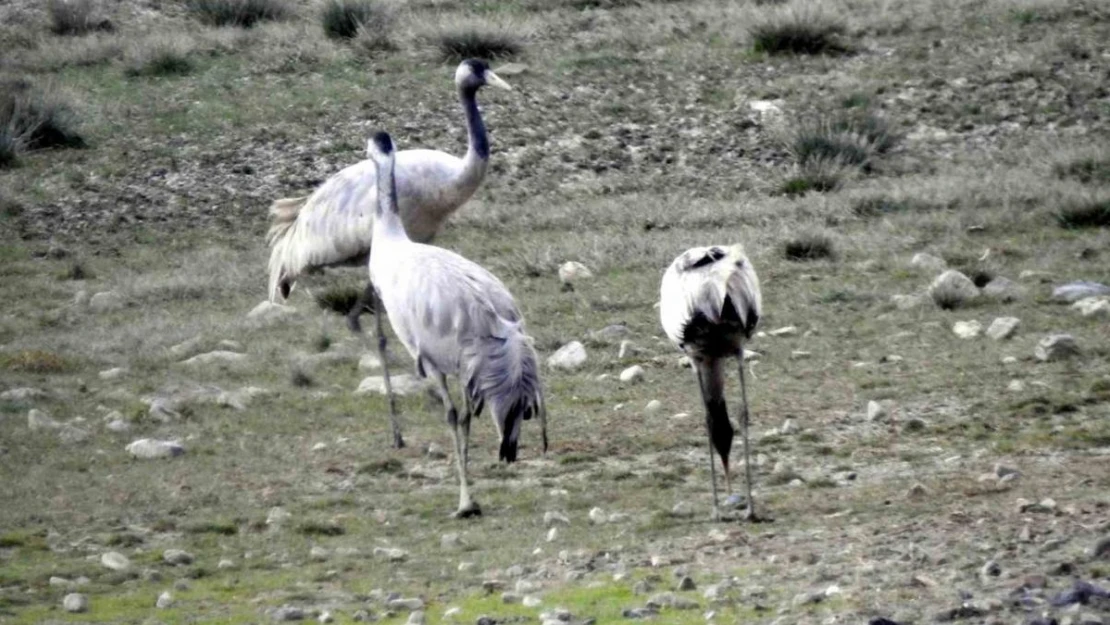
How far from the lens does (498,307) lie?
10.0 m

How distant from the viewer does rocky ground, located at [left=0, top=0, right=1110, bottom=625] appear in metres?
7.95

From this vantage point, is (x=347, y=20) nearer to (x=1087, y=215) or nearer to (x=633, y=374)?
(x=1087, y=215)

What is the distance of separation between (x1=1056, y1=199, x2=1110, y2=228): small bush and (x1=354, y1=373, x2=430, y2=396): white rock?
6.16m

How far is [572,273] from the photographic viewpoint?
594 inches

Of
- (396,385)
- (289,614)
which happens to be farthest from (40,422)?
(289,614)

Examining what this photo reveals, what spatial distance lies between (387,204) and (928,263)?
5224mm

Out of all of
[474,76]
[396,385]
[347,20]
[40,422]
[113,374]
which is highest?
[474,76]

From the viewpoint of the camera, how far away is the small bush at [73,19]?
80.3ft

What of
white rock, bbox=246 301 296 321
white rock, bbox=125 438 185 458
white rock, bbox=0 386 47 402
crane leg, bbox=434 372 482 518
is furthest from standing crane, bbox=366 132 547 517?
white rock, bbox=246 301 296 321

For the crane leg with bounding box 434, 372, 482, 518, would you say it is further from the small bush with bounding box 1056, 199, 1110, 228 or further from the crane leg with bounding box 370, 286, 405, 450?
the small bush with bounding box 1056, 199, 1110, 228

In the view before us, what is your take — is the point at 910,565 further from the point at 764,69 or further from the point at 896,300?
the point at 764,69

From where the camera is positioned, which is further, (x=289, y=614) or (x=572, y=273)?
(x=572, y=273)

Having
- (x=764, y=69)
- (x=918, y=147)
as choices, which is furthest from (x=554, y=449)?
(x=764, y=69)

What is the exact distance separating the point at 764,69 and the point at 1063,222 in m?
6.46
